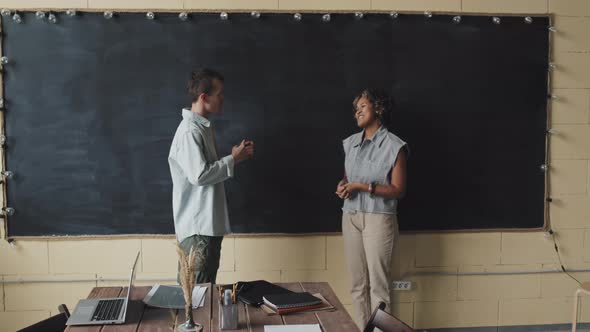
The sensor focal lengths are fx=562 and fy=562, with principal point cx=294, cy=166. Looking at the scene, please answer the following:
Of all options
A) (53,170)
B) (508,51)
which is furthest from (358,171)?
(53,170)

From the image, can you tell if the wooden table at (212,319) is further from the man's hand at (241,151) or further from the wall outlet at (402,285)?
the wall outlet at (402,285)

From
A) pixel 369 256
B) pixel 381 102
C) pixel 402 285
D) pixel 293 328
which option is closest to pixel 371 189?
pixel 369 256

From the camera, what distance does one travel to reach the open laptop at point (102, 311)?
2082 mm

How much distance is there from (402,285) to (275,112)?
57.2 inches

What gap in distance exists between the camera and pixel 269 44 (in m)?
3.63

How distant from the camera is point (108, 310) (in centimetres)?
220

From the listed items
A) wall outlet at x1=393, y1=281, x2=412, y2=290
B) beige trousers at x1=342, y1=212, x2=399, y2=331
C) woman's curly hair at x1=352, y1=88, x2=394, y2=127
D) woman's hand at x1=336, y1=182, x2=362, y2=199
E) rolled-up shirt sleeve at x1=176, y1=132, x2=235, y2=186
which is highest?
woman's curly hair at x1=352, y1=88, x2=394, y2=127

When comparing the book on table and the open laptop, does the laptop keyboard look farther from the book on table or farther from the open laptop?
the book on table

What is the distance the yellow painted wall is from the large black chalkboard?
0.10m

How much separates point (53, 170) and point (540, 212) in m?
3.26

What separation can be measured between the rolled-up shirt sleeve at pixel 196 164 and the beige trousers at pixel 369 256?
3.22 ft

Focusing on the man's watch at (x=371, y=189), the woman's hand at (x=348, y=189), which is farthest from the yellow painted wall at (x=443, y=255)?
the man's watch at (x=371, y=189)

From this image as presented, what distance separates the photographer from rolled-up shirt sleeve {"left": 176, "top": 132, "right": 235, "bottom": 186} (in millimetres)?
2844

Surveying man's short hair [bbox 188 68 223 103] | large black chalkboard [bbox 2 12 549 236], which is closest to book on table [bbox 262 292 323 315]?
man's short hair [bbox 188 68 223 103]
